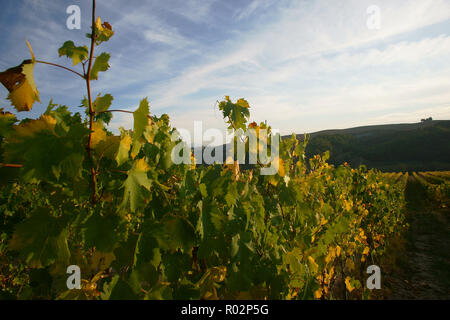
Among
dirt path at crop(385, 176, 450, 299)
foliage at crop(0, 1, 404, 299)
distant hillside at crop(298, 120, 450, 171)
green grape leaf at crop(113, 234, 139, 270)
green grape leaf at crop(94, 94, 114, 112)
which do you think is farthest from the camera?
distant hillside at crop(298, 120, 450, 171)

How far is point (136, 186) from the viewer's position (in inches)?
39.1

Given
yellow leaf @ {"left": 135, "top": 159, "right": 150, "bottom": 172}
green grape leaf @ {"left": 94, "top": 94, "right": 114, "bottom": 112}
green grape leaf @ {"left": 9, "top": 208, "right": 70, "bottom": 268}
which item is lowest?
green grape leaf @ {"left": 9, "top": 208, "right": 70, "bottom": 268}

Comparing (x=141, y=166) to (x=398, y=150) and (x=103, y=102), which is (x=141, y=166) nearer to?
(x=103, y=102)

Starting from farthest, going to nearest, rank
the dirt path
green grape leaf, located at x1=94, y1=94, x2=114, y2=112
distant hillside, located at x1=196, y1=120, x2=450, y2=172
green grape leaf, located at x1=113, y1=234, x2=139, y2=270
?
distant hillside, located at x1=196, y1=120, x2=450, y2=172, the dirt path, green grape leaf, located at x1=113, y1=234, x2=139, y2=270, green grape leaf, located at x1=94, y1=94, x2=114, y2=112

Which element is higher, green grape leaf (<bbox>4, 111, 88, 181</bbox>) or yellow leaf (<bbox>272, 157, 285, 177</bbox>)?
green grape leaf (<bbox>4, 111, 88, 181</bbox>)

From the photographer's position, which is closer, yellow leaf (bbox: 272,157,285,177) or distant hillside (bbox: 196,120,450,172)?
yellow leaf (bbox: 272,157,285,177)

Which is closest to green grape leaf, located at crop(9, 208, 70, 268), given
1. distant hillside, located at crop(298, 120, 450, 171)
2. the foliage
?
the foliage

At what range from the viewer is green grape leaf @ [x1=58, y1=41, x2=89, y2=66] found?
913mm

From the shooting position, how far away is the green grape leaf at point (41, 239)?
96 centimetres

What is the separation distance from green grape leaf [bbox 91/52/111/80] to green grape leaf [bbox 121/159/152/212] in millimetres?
394

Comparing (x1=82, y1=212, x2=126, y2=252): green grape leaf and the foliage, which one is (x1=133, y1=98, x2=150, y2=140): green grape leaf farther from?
(x1=82, y1=212, x2=126, y2=252): green grape leaf

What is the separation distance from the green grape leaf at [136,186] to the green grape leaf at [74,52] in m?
0.46
